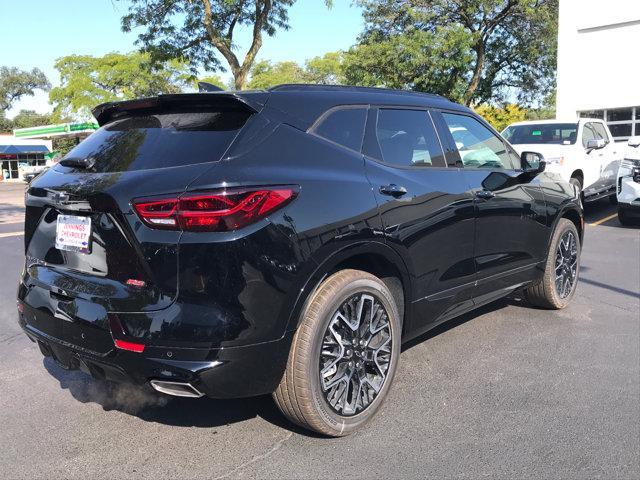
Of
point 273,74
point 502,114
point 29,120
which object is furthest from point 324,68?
point 29,120

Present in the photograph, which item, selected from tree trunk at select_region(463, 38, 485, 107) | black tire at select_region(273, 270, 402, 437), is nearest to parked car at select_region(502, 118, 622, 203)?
black tire at select_region(273, 270, 402, 437)

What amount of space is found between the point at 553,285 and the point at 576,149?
261 inches

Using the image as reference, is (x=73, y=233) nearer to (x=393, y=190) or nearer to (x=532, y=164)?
(x=393, y=190)

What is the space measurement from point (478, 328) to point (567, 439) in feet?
5.99

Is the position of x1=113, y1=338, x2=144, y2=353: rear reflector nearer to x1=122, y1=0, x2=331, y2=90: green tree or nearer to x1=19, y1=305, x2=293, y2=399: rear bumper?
x1=19, y1=305, x2=293, y2=399: rear bumper

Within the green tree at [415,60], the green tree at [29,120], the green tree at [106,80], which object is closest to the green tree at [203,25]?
the green tree at [415,60]

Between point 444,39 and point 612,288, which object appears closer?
point 612,288

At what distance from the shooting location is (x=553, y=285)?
5.05m

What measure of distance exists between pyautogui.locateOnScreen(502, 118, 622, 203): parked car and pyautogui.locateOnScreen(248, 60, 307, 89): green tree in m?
41.7

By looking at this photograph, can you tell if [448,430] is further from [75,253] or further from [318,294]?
[75,253]

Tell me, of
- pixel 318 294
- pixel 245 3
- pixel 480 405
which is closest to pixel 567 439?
pixel 480 405

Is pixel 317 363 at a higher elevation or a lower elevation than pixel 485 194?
lower

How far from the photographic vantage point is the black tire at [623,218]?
10.3 meters

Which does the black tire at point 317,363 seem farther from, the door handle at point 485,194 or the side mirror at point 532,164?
the side mirror at point 532,164
